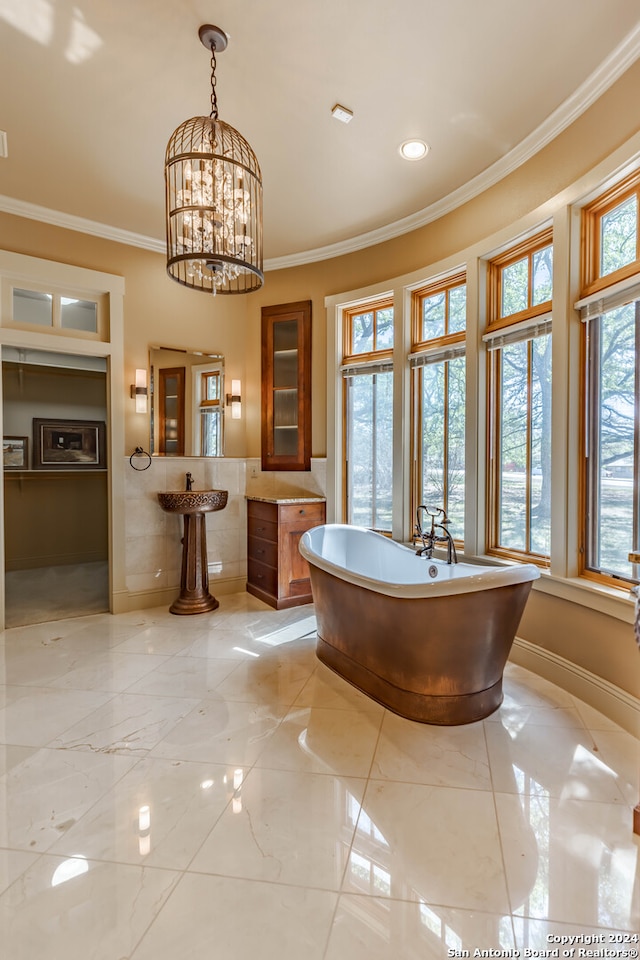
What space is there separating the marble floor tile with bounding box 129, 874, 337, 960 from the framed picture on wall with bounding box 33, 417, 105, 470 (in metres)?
5.17

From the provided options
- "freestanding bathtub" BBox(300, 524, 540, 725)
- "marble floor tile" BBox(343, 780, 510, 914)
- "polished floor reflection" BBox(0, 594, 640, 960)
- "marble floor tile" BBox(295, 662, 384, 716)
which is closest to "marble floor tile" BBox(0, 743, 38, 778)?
"polished floor reflection" BBox(0, 594, 640, 960)

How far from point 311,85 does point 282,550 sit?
3060mm

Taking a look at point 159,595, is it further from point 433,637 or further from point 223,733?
point 433,637

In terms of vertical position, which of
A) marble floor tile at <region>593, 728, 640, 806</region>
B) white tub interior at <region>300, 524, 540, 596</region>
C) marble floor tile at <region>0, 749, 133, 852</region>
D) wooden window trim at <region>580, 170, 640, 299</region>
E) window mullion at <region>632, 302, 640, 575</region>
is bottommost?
marble floor tile at <region>0, 749, 133, 852</region>

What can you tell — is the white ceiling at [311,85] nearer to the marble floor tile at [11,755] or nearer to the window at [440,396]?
the window at [440,396]

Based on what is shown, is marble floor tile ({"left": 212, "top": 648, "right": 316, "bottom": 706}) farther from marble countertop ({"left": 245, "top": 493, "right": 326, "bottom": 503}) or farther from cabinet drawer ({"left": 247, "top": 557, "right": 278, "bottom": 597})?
marble countertop ({"left": 245, "top": 493, "right": 326, "bottom": 503})

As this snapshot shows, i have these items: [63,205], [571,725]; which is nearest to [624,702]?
[571,725]

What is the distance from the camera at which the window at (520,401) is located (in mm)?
2662

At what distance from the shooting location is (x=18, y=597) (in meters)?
4.21

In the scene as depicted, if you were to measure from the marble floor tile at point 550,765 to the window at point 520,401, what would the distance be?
99 cm

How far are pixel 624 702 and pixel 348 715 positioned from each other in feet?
4.32

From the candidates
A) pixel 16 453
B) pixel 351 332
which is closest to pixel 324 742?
pixel 351 332

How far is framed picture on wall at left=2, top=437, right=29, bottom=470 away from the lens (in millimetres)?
5102

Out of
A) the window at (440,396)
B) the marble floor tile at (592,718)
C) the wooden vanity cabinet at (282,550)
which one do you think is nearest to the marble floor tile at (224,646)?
the wooden vanity cabinet at (282,550)
